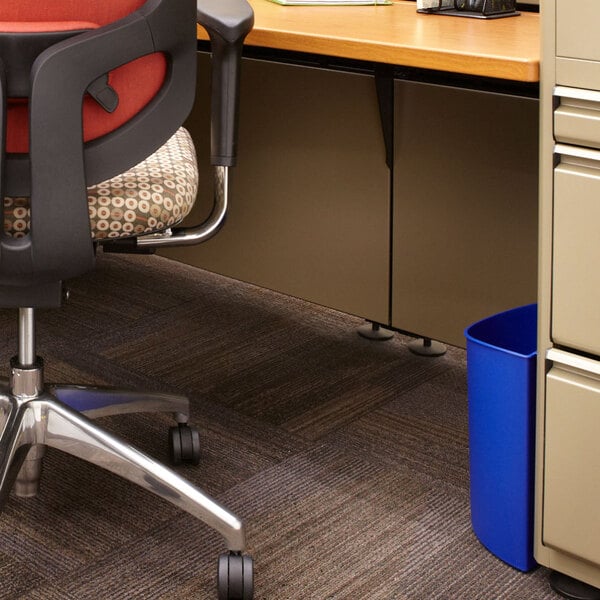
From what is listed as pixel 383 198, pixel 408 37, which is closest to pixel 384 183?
pixel 383 198

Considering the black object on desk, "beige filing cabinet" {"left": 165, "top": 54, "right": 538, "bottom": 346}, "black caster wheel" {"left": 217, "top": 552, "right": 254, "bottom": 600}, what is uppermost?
the black object on desk

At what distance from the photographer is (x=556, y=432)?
4.31ft

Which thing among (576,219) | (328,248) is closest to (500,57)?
(576,219)

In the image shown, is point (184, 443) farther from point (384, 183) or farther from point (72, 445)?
point (384, 183)

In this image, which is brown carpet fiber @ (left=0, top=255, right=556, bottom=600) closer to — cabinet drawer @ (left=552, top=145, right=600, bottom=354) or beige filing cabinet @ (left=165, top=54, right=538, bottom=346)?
beige filing cabinet @ (left=165, top=54, right=538, bottom=346)

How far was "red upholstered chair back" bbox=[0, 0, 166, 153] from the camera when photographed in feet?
3.59

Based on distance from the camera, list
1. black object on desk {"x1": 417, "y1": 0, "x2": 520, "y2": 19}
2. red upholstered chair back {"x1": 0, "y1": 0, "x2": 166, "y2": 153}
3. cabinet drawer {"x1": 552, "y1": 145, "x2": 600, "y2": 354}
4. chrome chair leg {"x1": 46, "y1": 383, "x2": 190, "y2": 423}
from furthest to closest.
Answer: black object on desk {"x1": 417, "y1": 0, "x2": 520, "y2": 19} < chrome chair leg {"x1": 46, "y1": 383, "x2": 190, "y2": 423} < cabinet drawer {"x1": 552, "y1": 145, "x2": 600, "y2": 354} < red upholstered chair back {"x1": 0, "y1": 0, "x2": 166, "y2": 153}

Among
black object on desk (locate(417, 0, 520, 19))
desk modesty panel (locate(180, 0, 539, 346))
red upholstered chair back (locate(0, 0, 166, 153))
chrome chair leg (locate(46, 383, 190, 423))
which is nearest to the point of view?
red upholstered chair back (locate(0, 0, 166, 153))

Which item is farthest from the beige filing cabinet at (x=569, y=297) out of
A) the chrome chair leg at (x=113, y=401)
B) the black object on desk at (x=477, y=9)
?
the chrome chair leg at (x=113, y=401)

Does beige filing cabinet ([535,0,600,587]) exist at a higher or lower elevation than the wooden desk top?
lower

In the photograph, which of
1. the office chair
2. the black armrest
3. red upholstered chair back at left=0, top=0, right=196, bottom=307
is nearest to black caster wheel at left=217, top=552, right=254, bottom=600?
the office chair

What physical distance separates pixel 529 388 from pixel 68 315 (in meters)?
1.40

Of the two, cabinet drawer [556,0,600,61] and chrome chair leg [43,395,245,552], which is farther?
chrome chair leg [43,395,245,552]

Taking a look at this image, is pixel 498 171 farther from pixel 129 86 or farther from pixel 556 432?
pixel 129 86
